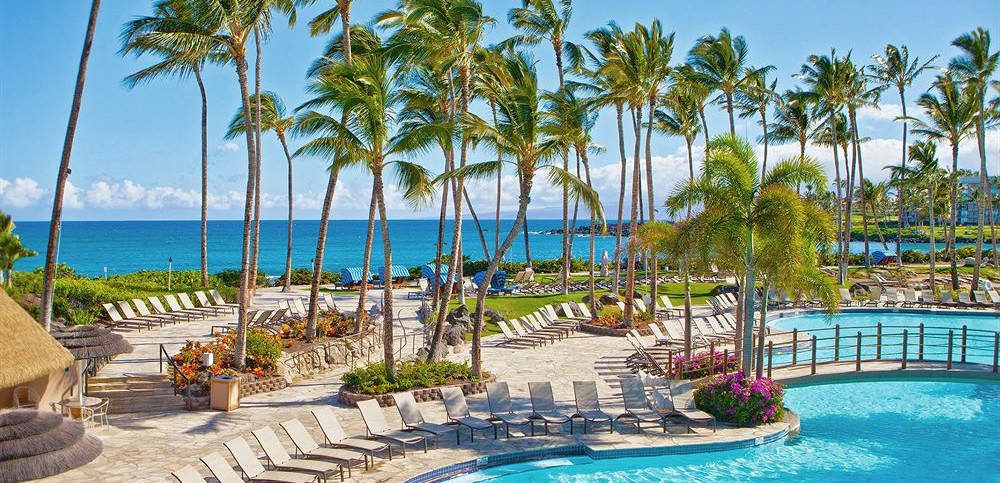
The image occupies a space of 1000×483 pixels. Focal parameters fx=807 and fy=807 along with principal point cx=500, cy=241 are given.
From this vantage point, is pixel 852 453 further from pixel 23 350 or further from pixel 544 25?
pixel 544 25

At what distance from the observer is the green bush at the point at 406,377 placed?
1691 cm

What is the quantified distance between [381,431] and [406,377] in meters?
3.58

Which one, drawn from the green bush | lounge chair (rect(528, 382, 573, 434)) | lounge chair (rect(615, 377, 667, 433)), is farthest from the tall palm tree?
lounge chair (rect(615, 377, 667, 433))

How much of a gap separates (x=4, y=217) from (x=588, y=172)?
2221 centimetres

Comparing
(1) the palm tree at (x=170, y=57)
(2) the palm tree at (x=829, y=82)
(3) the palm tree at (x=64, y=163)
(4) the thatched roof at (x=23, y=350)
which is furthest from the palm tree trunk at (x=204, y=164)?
(2) the palm tree at (x=829, y=82)

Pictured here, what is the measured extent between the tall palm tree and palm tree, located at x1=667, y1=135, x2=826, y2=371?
9.34 meters

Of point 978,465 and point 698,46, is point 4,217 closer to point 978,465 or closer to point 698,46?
point 698,46

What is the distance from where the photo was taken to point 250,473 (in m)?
11.3

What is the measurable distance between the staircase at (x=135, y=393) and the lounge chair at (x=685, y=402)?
9.77m

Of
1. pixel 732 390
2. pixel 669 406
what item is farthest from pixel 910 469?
pixel 669 406

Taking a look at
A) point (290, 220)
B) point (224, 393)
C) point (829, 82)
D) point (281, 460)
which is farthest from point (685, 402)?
point (829, 82)

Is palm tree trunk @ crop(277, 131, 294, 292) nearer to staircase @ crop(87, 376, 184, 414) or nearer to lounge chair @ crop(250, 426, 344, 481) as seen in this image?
staircase @ crop(87, 376, 184, 414)

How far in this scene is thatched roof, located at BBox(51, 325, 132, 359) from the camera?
15.2m

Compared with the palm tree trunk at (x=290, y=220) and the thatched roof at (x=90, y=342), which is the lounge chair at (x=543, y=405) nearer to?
the thatched roof at (x=90, y=342)
